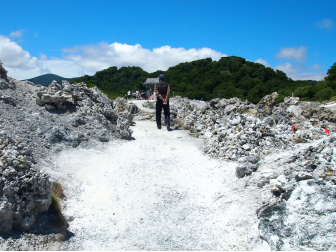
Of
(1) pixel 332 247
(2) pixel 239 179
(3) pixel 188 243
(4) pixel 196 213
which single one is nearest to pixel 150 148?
(2) pixel 239 179

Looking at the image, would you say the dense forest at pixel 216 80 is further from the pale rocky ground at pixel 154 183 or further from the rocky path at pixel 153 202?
the rocky path at pixel 153 202

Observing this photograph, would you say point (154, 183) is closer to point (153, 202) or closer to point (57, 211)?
point (153, 202)

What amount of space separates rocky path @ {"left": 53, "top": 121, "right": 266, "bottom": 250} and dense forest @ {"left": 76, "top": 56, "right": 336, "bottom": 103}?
42.0 metres

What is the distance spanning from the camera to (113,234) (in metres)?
3.89

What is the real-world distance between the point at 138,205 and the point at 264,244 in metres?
2.24

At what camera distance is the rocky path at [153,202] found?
12.4 feet

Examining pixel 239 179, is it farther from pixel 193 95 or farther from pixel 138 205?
pixel 193 95

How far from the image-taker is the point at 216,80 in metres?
66.2

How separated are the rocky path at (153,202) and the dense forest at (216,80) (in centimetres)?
4198

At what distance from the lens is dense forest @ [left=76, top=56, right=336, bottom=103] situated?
185 feet

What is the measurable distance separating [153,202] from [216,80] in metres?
64.1

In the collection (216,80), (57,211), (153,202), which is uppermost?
(216,80)

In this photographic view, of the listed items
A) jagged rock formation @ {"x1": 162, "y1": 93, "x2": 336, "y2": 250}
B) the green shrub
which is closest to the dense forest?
jagged rock formation @ {"x1": 162, "y1": 93, "x2": 336, "y2": 250}

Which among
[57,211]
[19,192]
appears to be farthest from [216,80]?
[19,192]
